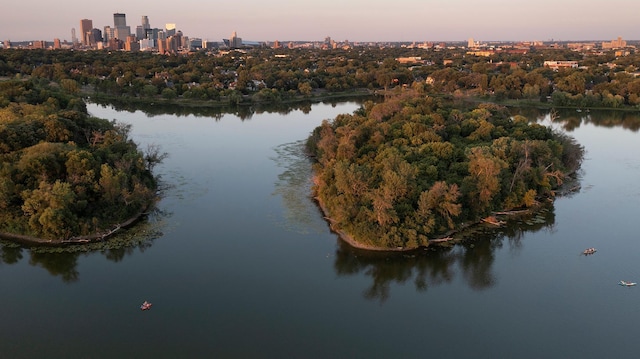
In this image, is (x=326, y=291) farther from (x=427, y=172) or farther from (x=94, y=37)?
(x=94, y=37)

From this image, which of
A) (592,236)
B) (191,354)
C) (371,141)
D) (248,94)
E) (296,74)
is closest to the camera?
(191,354)

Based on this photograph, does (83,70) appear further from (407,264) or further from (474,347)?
(474,347)

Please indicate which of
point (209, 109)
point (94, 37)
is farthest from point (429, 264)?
point (94, 37)

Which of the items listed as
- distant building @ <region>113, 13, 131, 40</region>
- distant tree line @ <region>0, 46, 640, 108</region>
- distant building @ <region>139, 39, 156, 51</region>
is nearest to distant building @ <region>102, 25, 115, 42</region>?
distant building @ <region>113, 13, 131, 40</region>

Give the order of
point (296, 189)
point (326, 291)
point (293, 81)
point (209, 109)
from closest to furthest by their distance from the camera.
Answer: point (326, 291) → point (296, 189) → point (209, 109) → point (293, 81)

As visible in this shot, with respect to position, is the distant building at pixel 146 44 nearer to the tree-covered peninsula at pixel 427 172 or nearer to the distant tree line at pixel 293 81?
the distant tree line at pixel 293 81

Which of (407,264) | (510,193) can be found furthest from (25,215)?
(510,193)

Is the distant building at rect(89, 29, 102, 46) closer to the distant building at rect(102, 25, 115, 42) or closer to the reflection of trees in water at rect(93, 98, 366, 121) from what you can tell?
the distant building at rect(102, 25, 115, 42)
